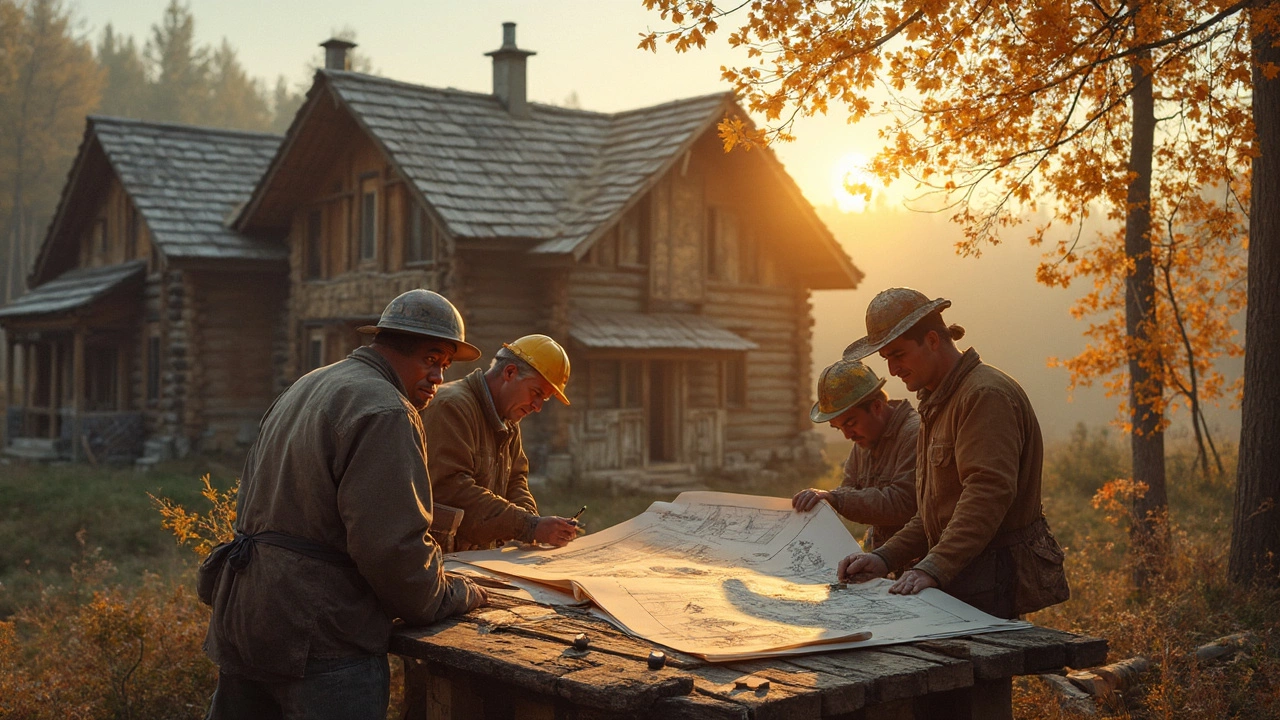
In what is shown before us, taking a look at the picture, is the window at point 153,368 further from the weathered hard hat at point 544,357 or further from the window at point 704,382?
the weathered hard hat at point 544,357

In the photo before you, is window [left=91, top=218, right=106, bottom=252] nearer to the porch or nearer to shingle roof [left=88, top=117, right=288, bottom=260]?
the porch

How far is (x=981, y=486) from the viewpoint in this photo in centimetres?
421

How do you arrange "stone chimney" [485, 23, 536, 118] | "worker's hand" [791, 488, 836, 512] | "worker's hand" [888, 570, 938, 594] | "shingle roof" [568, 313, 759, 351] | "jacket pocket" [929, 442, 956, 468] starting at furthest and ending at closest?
1. "stone chimney" [485, 23, 536, 118]
2. "shingle roof" [568, 313, 759, 351]
3. "worker's hand" [791, 488, 836, 512]
4. "jacket pocket" [929, 442, 956, 468]
5. "worker's hand" [888, 570, 938, 594]

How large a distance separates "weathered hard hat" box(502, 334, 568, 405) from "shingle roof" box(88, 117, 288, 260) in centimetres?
1654

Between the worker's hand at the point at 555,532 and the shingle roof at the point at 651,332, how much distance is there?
11347 millimetres

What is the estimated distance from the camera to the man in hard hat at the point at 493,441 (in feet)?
17.6

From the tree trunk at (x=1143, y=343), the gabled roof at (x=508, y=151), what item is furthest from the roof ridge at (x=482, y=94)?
the tree trunk at (x=1143, y=343)

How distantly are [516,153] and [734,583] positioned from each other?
1517 cm

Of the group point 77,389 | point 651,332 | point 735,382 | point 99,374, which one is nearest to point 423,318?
point 651,332

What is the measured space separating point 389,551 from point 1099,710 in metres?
4.10

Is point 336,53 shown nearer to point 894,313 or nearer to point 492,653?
point 894,313

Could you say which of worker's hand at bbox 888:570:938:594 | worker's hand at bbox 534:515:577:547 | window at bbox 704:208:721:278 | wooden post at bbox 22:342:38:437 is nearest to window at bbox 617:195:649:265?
window at bbox 704:208:721:278

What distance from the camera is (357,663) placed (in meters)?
3.76

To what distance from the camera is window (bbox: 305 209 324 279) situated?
69.7ft
